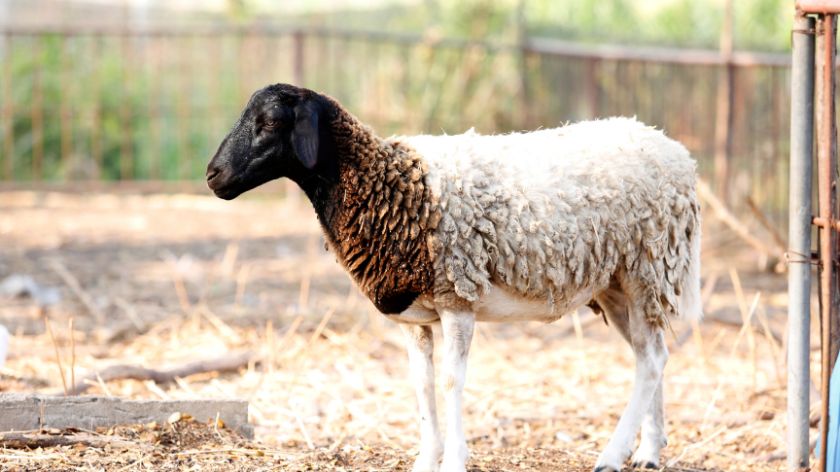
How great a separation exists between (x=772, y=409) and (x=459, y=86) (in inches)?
409

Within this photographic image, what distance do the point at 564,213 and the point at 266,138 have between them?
1255mm

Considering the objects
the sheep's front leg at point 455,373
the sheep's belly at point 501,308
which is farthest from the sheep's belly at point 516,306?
the sheep's front leg at point 455,373

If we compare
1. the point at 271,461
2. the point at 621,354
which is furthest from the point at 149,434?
the point at 621,354

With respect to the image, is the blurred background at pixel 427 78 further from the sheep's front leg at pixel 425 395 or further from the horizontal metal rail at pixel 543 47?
the sheep's front leg at pixel 425 395

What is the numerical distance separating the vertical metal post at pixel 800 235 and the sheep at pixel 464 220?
1.94 ft

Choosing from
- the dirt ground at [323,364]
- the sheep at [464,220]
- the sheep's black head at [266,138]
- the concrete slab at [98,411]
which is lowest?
the dirt ground at [323,364]

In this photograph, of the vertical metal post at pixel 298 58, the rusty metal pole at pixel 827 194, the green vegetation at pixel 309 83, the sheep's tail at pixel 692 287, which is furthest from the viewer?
the green vegetation at pixel 309 83

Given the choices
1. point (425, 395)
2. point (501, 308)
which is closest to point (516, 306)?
point (501, 308)

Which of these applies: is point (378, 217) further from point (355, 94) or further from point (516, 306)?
point (355, 94)

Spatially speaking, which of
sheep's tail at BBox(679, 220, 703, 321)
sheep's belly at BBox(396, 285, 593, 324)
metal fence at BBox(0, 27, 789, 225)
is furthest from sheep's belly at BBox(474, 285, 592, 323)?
metal fence at BBox(0, 27, 789, 225)

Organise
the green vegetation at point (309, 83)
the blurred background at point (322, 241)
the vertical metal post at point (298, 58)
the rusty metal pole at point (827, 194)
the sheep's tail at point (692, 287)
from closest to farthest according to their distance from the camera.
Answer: the rusty metal pole at point (827, 194), the sheep's tail at point (692, 287), the blurred background at point (322, 241), the vertical metal post at point (298, 58), the green vegetation at point (309, 83)

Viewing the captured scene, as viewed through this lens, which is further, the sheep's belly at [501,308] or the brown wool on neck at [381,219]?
the sheep's belly at [501,308]

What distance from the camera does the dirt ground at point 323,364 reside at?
4.90m

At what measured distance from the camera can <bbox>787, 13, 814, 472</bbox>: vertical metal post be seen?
4.39 meters
